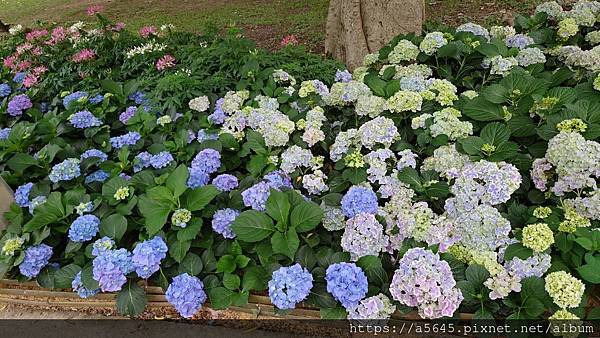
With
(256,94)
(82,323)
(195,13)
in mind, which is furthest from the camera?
(195,13)

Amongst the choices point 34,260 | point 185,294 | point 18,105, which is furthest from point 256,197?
point 18,105

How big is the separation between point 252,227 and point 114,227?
60 centimetres

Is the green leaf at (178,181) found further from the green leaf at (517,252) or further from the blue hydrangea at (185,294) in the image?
the green leaf at (517,252)

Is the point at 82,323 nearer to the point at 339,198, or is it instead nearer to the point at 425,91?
the point at 339,198

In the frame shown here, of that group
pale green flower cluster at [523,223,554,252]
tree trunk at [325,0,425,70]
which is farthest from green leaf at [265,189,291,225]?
tree trunk at [325,0,425,70]

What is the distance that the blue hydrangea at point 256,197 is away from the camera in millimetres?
1996

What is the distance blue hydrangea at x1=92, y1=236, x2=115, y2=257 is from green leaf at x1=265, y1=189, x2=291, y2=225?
649 millimetres

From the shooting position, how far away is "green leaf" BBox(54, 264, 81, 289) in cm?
198

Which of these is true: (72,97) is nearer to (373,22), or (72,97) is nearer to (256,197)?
(256,197)

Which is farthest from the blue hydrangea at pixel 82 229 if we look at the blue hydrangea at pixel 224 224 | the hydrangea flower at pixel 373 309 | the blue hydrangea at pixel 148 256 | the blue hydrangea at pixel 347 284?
the hydrangea flower at pixel 373 309

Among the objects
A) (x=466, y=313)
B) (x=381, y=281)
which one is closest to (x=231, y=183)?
(x=381, y=281)

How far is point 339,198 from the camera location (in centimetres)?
209

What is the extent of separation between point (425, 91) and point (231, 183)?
1.15 m

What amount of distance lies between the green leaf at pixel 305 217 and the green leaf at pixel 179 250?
43 cm
